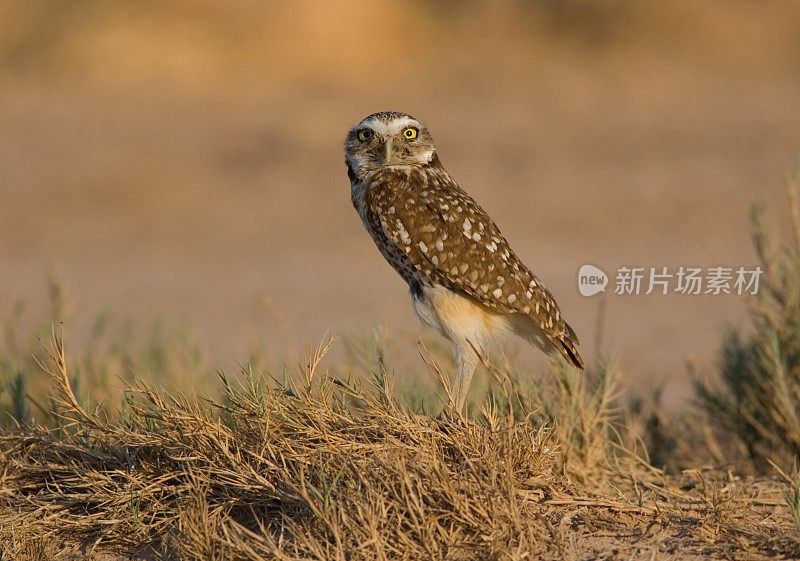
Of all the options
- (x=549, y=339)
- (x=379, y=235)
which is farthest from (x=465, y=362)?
(x=379, y=235)

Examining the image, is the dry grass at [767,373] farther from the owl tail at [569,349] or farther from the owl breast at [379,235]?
the owl breast at [379,235]

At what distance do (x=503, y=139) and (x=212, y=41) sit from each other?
8075 millimetres

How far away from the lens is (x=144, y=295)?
42.0 feet

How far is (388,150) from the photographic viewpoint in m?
4.64

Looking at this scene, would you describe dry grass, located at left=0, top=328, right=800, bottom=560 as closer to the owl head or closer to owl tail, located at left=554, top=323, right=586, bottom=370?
owl tail, located at left=554, top=323, right=586, bottom=370

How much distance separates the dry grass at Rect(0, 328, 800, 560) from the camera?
3332mm

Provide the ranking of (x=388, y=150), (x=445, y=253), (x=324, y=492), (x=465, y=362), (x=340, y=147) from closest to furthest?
(x=324, y=492) → (x=445, y=253) → (x=465, y=362) → (x=388, y=150) → (x=340, y=147)

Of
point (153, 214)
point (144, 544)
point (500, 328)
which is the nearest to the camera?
point (144, 544)

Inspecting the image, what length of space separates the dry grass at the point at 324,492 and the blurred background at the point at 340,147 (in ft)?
12.7

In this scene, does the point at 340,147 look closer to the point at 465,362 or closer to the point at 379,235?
the point at 379,235

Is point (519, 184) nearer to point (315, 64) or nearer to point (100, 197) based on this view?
point (100, 197)

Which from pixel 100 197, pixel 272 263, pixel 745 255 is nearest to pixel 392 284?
pixel 272 263

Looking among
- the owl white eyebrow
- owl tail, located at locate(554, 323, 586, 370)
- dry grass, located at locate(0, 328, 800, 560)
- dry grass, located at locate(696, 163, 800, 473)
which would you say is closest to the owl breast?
the owl white eyebrow

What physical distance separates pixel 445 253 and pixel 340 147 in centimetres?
1362
